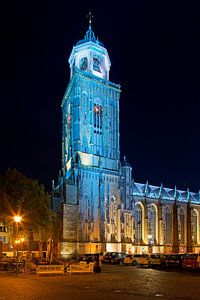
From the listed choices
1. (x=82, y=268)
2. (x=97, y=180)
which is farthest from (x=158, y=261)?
(x=97, y=180)

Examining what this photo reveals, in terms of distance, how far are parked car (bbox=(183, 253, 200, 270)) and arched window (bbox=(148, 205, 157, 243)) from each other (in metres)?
46.5

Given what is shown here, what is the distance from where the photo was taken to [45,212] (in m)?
53.5

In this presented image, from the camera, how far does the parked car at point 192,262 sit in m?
37.3

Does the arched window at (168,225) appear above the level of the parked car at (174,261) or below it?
above

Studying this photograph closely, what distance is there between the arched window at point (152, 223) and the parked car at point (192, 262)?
153 feet

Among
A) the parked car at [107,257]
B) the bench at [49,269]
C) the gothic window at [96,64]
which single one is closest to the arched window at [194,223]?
the gothic window at [96,64]

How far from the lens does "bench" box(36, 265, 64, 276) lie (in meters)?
29.5

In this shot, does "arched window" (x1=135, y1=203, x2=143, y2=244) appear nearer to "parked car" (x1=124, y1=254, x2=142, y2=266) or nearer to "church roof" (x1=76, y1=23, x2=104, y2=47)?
"parked car" (x1=124, y1=254, x2=142, y2=266)

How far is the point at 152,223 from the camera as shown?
288 feet

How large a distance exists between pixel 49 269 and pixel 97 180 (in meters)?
42.0

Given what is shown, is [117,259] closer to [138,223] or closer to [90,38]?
[138,223]

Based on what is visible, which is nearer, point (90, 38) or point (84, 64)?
point (84, 64)

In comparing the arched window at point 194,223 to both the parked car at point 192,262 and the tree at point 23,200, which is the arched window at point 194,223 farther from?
the parked car at point 192,262

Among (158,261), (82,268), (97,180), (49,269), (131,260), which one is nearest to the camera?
(49,269)
